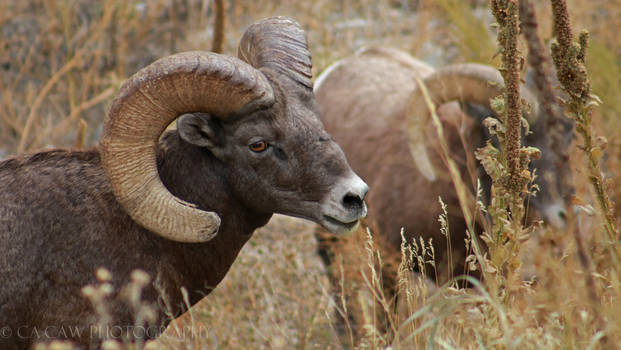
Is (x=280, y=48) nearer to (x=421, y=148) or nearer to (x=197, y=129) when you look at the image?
(x=197, y=129)

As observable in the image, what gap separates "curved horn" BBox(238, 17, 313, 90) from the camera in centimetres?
390

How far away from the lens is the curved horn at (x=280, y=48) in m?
3.90

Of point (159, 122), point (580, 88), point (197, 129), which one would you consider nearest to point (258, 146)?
point (197, 129)

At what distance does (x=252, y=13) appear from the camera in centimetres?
1063

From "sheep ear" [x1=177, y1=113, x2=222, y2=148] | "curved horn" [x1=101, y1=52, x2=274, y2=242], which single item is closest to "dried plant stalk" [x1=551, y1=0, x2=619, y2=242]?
"curved horn" [x1=101, y1=52, x2=274, y2=242]

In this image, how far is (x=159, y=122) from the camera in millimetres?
3523

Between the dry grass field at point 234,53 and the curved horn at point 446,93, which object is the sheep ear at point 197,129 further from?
the curved horn at point 446,93

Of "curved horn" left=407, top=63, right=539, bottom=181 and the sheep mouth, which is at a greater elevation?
the sheep mouth

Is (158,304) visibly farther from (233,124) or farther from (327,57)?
(327,57)

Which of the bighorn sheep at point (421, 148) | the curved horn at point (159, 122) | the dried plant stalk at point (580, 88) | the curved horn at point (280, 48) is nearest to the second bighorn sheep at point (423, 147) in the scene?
the bighorn sheep at point (421, 148)

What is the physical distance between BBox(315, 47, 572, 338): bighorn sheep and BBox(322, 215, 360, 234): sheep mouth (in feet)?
6.27

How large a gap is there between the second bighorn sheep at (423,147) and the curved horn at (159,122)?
2.28m

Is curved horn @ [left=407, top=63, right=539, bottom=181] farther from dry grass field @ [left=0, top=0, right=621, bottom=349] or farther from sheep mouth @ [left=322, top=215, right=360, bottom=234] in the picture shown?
sheep mouth @ [left=322, top=215, right=360, bottom=234]

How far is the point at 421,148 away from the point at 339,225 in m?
2.25
